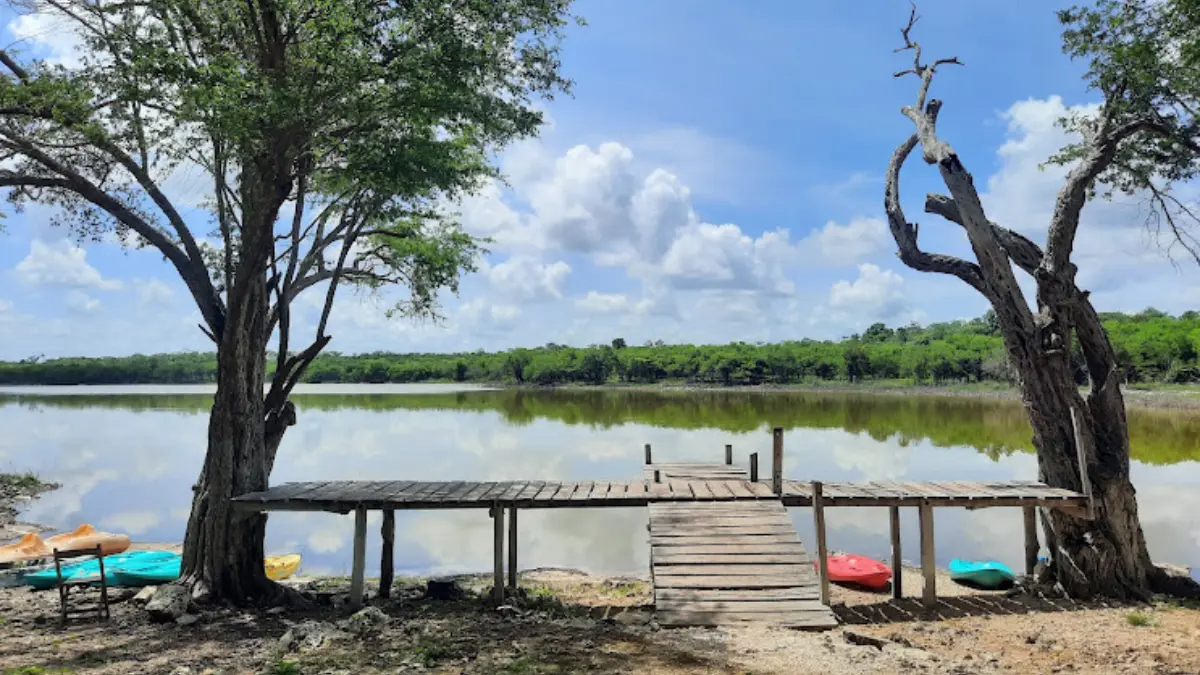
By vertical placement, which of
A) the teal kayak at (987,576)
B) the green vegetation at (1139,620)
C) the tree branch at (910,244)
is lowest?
the teal kayak at (987,576)

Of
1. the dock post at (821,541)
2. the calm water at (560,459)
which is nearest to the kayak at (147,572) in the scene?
the calm water at (560,459)

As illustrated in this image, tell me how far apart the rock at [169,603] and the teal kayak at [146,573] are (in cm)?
155

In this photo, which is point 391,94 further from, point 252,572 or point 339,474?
point 339,474

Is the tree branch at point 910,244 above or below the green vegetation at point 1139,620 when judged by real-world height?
above

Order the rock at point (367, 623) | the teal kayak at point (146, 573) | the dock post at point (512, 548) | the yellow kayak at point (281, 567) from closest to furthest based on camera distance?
the rock at point (367, 623), the teal kayak at point (146, 573), the dock post at point (512, 548), the yellow kayak at point (281, 567)

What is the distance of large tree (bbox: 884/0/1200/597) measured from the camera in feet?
36.8

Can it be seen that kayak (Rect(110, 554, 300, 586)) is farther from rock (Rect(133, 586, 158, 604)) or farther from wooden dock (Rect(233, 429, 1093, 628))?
wooden dock (Rect(233, 429, 1093, 628))

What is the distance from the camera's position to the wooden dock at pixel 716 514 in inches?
363

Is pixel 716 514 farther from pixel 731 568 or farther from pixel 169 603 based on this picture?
pixel 169 603

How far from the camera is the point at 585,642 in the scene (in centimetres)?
809

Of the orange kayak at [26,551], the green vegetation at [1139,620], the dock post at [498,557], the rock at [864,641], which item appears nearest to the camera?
the rock at [864,641]

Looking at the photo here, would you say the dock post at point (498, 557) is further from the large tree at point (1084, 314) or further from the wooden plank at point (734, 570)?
the large tree at point (1084, 314)

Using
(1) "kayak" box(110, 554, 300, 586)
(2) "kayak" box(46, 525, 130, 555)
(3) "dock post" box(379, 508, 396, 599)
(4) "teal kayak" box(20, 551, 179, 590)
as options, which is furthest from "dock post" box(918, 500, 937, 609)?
(2) "kayak" box(46, 525, 130, 555)

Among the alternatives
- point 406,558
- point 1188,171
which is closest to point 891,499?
point 1188,171
